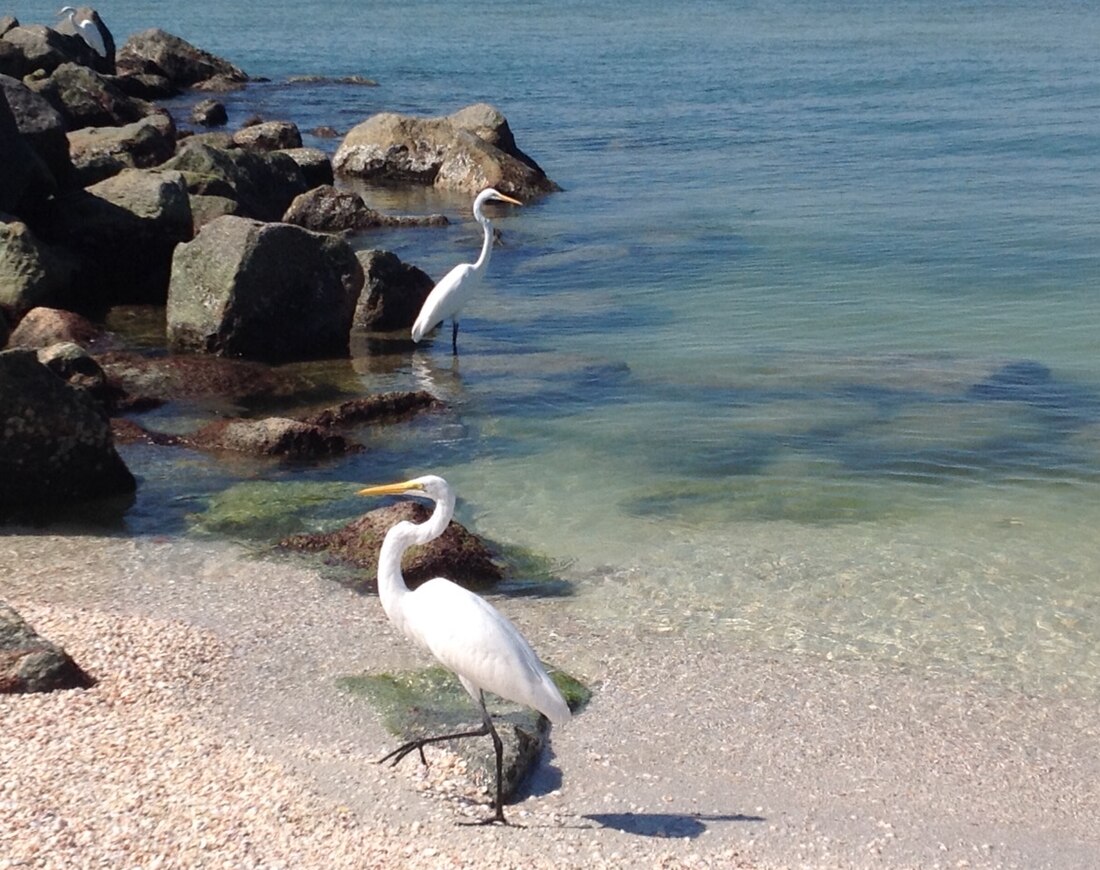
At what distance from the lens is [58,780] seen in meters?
6.28

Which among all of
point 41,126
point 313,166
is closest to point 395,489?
point 41,126

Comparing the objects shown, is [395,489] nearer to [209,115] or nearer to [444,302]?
[444,302]

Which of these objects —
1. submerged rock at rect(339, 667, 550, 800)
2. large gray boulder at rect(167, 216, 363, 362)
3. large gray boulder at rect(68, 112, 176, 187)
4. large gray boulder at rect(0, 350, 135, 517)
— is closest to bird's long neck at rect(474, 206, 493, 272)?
large gray boulder at rect(167, 216, 363, 362)

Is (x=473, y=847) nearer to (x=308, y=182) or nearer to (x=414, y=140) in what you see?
(x=308, y=182)

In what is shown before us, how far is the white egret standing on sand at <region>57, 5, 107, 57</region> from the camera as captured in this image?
37.1 m

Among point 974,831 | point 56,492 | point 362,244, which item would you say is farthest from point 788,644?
point 362,244

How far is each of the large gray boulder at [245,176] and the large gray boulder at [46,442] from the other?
9.13 metres

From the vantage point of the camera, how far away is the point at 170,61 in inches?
1618

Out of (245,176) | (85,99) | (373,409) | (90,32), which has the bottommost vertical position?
(373,409)

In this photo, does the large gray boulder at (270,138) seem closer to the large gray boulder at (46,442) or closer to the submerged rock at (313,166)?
the submerged rock at (313,166)

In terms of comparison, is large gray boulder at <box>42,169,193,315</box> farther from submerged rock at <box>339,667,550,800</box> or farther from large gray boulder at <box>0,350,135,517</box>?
submerged rock at <box>339,667,550,800</box>

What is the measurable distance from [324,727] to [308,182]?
737 inches

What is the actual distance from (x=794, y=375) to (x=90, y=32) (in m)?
28.5

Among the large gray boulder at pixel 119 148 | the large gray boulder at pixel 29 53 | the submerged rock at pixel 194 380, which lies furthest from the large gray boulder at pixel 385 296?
the large gray boulder at pixel 29 53
